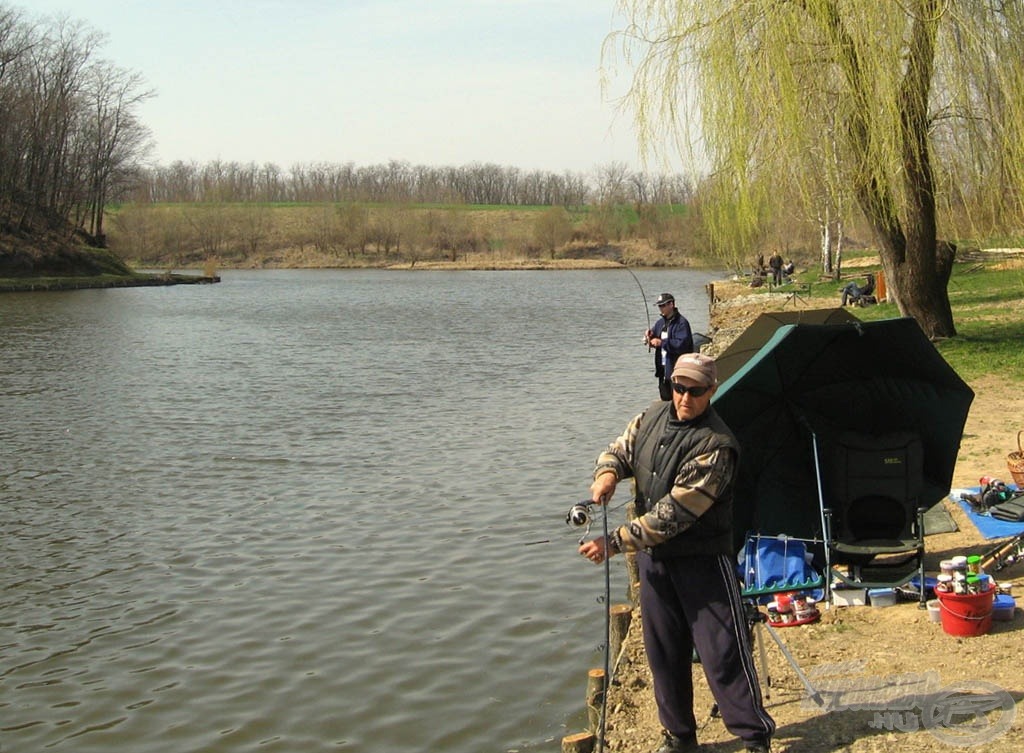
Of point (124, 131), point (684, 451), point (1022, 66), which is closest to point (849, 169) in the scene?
point (1022, 66)

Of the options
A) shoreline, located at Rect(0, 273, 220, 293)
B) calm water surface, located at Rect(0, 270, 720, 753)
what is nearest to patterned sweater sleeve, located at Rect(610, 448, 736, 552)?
calm water surface, located at Rect(0, 270, 720, 753)

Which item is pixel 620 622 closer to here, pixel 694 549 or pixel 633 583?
pixel 633 583

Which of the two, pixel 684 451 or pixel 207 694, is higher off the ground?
pixel 684 451

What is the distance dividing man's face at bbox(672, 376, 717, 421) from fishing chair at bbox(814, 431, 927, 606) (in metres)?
2.68

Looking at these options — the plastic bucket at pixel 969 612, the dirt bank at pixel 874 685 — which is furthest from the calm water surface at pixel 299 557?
the plastic bucket at pixel 969 612

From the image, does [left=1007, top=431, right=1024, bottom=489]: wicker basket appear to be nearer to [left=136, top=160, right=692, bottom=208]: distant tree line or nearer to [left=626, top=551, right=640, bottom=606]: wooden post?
[left=626, top=551, right=640, bottom=606]: wooden post

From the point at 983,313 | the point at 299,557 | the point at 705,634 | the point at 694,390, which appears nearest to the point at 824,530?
the point at 705,634

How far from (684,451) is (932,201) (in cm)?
1349

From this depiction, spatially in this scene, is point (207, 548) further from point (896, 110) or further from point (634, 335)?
point (634, 335)

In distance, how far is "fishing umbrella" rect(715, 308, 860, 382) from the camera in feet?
31.2

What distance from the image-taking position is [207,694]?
787cm

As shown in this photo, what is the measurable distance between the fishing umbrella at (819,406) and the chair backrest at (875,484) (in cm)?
16

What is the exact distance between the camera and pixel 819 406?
7.96 meters

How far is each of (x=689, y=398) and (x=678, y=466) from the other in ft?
1.02
